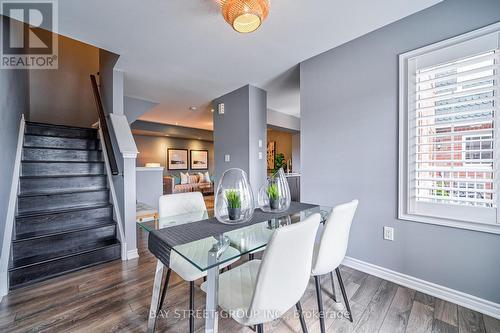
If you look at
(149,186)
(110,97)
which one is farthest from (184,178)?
(110,97)

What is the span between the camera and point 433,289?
170cm

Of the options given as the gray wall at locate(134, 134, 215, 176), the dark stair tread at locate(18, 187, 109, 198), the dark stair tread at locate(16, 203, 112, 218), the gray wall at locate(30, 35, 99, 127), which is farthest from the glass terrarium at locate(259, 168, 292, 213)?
the gray wall at locate(134, 134, 215, 176)

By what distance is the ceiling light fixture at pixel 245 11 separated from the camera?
4.57 feet

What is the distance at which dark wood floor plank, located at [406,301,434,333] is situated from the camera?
137 centimetres

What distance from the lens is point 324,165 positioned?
242 cm

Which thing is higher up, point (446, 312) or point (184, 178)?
point (184, 178)

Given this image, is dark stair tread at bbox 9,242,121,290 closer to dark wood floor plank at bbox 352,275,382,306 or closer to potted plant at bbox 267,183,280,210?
potted plant at bbox 267,183,280,210

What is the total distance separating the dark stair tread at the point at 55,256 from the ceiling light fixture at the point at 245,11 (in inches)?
102

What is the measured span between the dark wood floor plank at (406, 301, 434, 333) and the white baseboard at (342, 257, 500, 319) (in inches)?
8.0

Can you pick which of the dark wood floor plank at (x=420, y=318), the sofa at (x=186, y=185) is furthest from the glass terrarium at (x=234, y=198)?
the sofa at (x=186, y=185)

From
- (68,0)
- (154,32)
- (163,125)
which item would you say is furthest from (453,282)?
(163,125)

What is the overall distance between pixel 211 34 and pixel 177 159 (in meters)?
6.80

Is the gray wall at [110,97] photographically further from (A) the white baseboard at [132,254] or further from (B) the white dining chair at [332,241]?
(B) the white dining chair at [332,241]

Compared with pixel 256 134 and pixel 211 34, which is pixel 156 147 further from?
pixel 211 34
